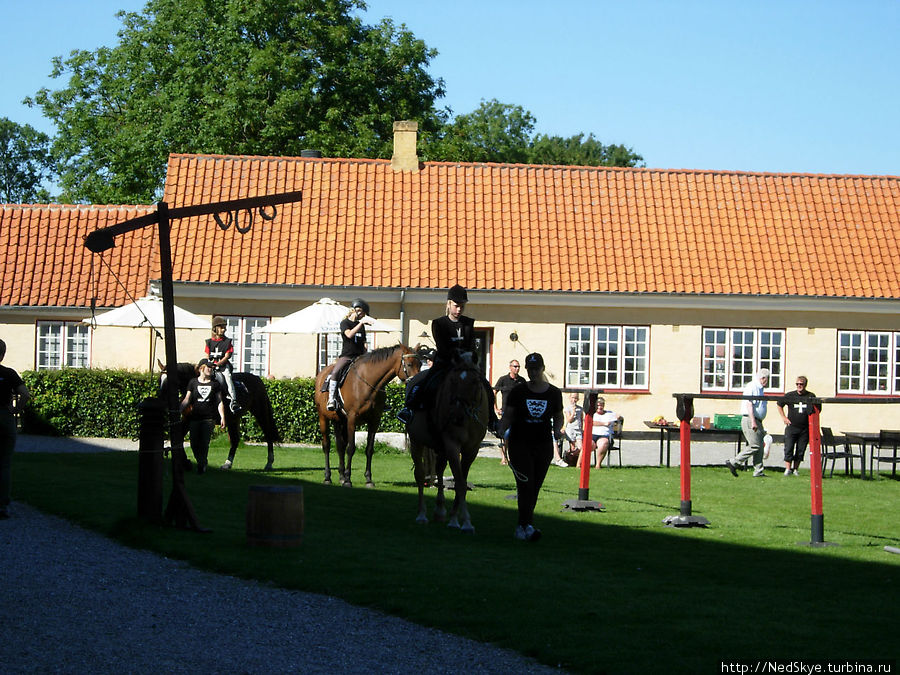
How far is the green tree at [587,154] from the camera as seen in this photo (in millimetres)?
74500

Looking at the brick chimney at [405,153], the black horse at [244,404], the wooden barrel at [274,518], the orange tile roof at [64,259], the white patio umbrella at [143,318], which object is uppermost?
the brick chimney at [405,153]

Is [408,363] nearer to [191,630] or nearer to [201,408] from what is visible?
[201,408]

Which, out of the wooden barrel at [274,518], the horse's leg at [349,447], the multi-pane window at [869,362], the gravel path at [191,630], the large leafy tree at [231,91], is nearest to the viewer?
the gravel path at [191,630]

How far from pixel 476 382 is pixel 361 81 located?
104ft

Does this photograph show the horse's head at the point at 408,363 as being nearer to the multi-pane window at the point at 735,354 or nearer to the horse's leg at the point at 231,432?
the horse's leg at the point at 231,432

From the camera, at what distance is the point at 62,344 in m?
29.8

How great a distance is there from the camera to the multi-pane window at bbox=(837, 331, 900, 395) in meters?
28.2

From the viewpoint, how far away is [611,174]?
31.4m

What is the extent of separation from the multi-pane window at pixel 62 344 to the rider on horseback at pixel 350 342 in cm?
1458

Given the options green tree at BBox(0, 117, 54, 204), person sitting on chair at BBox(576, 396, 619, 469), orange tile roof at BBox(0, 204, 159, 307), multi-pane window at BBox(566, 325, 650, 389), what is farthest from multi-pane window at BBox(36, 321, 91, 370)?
green tree at BBox(0, 117, 54, 204)

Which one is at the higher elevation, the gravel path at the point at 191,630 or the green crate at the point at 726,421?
the green crate at the point at 726,421

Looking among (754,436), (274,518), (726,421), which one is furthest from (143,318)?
(274,518)

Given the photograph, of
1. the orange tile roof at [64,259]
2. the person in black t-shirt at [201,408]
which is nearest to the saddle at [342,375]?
the person in black t-shirt at [201,408]

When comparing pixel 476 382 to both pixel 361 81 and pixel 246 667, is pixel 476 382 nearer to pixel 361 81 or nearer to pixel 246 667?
pixel 246 667
